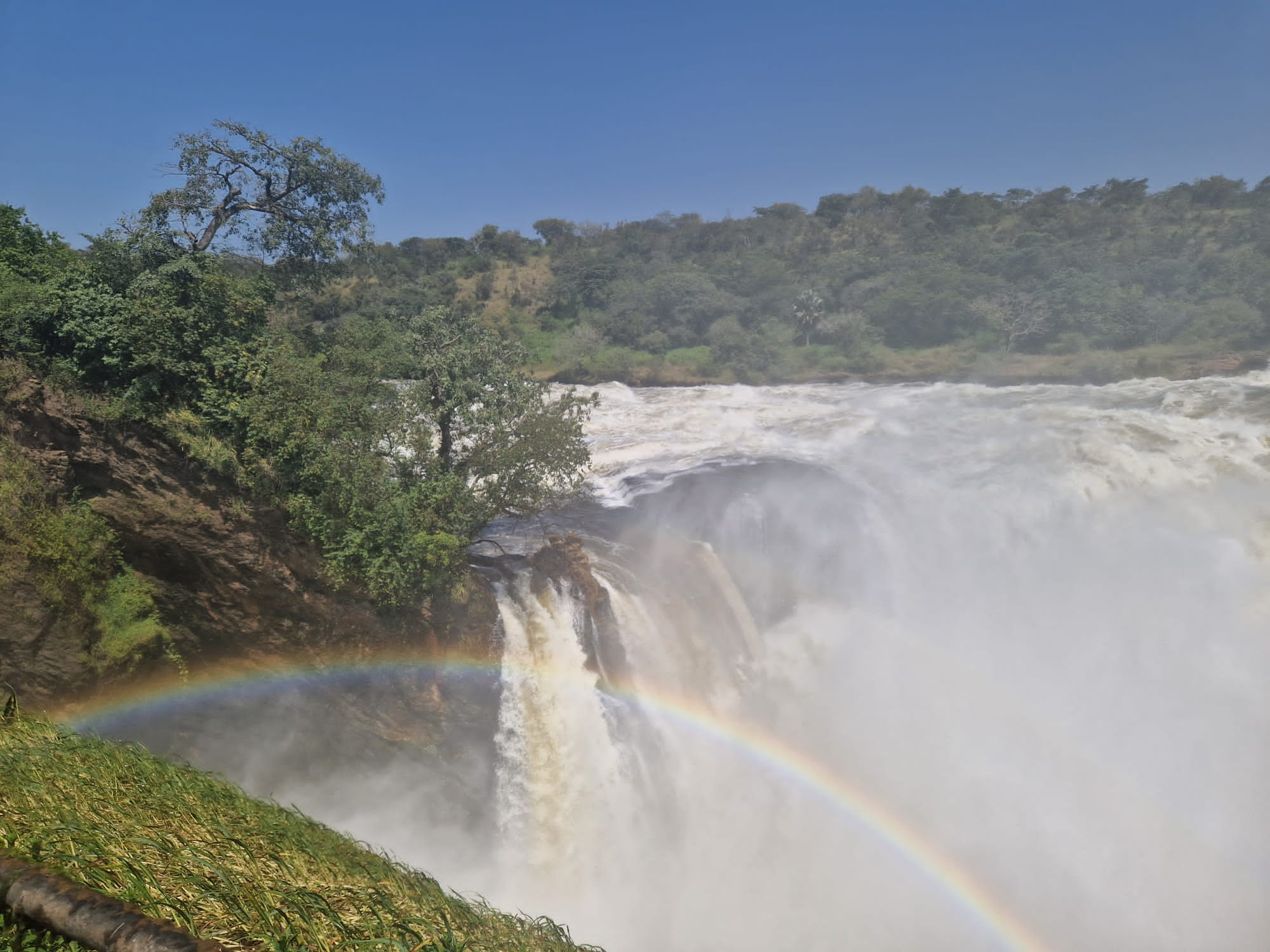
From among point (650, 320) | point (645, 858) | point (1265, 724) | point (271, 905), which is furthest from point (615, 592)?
point (650, 320)

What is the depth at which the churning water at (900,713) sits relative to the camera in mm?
12125

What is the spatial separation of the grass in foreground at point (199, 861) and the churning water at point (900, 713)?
6655 mm

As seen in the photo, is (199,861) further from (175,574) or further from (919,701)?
(919,701)

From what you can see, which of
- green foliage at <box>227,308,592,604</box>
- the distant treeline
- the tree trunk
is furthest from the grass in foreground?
the distant treeline

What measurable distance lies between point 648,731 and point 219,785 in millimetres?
7952

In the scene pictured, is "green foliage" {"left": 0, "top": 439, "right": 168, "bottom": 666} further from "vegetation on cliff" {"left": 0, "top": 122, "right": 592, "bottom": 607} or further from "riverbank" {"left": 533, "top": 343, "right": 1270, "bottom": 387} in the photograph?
"riverbank" {"left": 533, "top": 343, "right": 1270, "bottom": 387}

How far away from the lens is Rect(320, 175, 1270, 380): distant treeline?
4056cm

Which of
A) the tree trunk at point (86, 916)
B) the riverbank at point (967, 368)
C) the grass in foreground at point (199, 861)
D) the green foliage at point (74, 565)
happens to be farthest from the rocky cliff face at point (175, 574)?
the riverbank at point (967, 368)

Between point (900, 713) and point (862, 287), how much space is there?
39113 mm

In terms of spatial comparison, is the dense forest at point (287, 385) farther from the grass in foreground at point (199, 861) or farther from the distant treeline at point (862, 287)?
the distant treeline at point (862, 287)

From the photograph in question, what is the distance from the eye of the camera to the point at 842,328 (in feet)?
145

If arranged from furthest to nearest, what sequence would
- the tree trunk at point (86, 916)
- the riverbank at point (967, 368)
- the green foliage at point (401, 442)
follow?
1. the riverbank at point (967, 368)
2. the green foliage at point (401, 442)
3. the tree trunk at point (86, 916)

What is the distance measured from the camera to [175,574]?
33.4ft

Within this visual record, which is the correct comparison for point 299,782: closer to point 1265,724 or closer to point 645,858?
point 645,858
